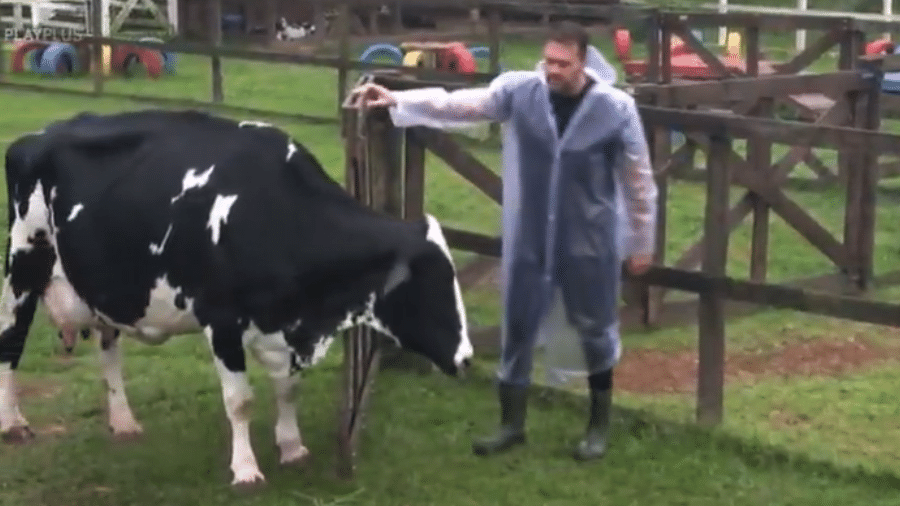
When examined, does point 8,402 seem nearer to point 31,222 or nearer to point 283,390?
point 31,222

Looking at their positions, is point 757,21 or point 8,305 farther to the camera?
point 757,21

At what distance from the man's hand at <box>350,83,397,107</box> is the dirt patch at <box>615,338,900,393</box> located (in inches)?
79.4

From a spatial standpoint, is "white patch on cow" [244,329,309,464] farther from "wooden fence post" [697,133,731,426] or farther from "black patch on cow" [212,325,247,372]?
"wooden fence post" [697,133,731,426]

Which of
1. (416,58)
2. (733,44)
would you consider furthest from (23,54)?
(733,44)

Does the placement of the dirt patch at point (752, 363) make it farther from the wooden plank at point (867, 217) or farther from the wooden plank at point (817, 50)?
the wooden plank at point (817, 50)

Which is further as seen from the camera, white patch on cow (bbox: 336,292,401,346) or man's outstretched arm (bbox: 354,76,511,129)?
man's outstretched arm (bbox: 354,76,511,129)

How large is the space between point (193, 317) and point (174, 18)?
2064 cm

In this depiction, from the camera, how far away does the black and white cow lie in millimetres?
5859

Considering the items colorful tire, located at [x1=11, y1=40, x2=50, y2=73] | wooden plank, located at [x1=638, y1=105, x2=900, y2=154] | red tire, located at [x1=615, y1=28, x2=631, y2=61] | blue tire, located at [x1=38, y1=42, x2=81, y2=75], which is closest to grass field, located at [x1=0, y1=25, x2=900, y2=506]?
wooden plank, located at [x1=638, y1=105, x2=900, y2=154]

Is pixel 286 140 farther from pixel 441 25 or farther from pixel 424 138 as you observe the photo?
pixel 441 25

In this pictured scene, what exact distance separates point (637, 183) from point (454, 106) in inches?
30.4

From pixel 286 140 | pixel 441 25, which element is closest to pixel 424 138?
pixel 286 140

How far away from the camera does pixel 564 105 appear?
6.01 meters

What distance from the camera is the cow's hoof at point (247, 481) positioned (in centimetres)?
601
